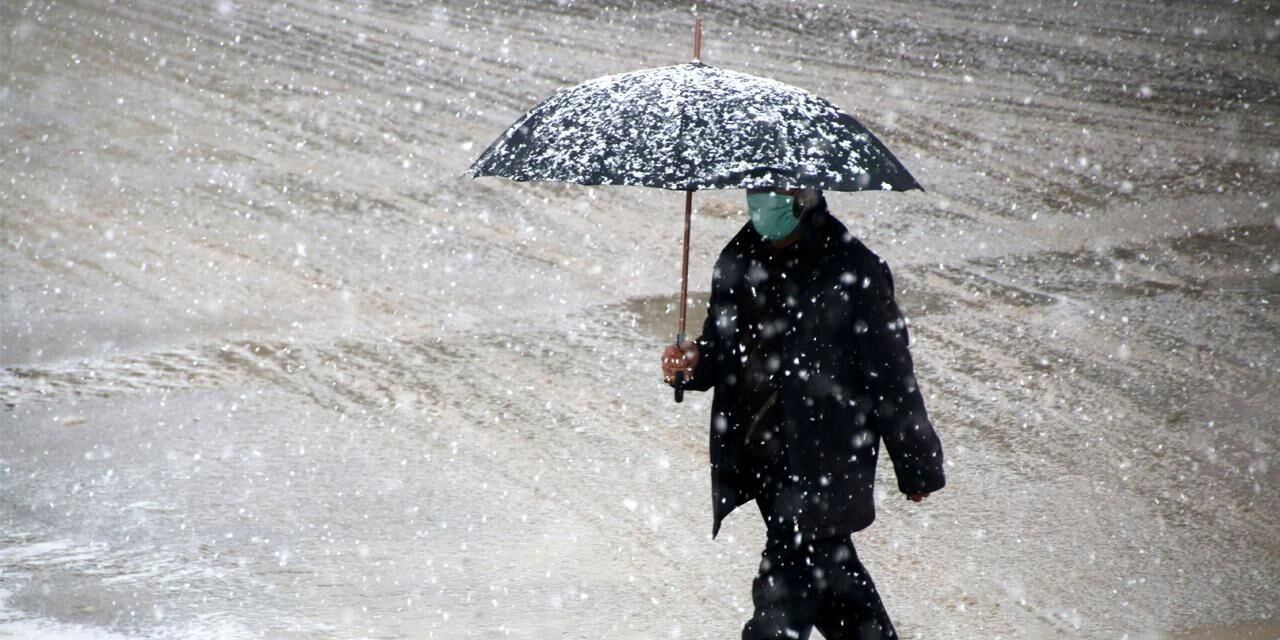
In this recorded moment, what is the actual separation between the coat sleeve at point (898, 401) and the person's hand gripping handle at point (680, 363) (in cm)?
52

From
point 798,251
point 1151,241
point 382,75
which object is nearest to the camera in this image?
point 798,251

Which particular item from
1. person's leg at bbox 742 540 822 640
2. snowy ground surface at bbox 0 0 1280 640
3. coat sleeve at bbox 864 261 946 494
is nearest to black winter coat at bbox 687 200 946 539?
coat sleeve at bbox 864 261 946 494

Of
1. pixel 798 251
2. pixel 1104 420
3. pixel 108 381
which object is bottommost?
pixel 108 381

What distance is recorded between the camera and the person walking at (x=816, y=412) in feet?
12.5

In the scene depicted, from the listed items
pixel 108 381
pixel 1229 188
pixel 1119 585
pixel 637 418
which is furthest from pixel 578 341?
pixel 1229 188

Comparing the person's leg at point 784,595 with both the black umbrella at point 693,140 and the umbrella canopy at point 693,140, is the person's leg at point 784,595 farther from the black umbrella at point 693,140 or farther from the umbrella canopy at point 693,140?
the umbrella canopy at point 693,140

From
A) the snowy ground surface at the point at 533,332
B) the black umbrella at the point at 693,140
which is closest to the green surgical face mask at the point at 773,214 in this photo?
the black umbrella at the point at 693,140

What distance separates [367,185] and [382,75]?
9.51 feet

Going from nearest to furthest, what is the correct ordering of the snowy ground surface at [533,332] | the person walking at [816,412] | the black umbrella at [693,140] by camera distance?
1. the black umbrella at [693,140]
2. the person walking at [816,412]
3. the snowy ground surface at [533,332]

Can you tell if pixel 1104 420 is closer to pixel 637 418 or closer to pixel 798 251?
pixel 637 418

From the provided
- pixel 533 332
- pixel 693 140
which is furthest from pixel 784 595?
pixel 533 332

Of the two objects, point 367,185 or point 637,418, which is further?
point 367,185

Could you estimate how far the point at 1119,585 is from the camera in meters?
5.09

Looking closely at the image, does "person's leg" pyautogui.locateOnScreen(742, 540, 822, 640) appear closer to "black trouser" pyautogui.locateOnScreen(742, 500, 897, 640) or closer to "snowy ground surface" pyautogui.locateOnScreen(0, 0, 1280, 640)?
"black trouser" pyautogui.locateOnScreen(742, 500, 897, 640)
